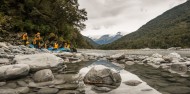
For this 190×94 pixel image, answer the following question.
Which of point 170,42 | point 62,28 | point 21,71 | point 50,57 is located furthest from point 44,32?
point 170,42

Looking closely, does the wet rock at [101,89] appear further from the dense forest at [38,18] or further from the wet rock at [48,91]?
the dense forest at [38,18]

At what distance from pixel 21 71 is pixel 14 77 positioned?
15.8 inches

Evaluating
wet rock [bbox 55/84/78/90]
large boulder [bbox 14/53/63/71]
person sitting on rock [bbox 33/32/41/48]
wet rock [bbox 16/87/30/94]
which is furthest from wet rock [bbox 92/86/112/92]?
person sitting on rock [bbox 33/32/41/48]

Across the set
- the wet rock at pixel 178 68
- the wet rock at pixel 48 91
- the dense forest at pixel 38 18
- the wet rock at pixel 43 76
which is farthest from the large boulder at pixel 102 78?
the dense forest at pixel 38 18

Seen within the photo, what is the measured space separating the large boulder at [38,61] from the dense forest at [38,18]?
52.1 feet

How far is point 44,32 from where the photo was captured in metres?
33.6

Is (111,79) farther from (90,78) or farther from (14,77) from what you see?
(14,77)

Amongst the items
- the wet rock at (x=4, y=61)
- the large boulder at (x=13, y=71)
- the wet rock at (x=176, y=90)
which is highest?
the wet rock at (x=4, y=61)

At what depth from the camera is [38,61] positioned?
10.3m

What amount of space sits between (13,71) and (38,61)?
75.6 inches

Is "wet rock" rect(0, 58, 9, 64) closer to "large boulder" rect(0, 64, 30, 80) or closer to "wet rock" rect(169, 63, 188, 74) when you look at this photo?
"large boulder" rect(0, 64, 30, 80)

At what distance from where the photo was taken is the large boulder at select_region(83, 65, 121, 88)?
8.63 m

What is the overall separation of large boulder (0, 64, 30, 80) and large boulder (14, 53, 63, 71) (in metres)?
0.68

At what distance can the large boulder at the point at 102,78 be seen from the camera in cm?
863
